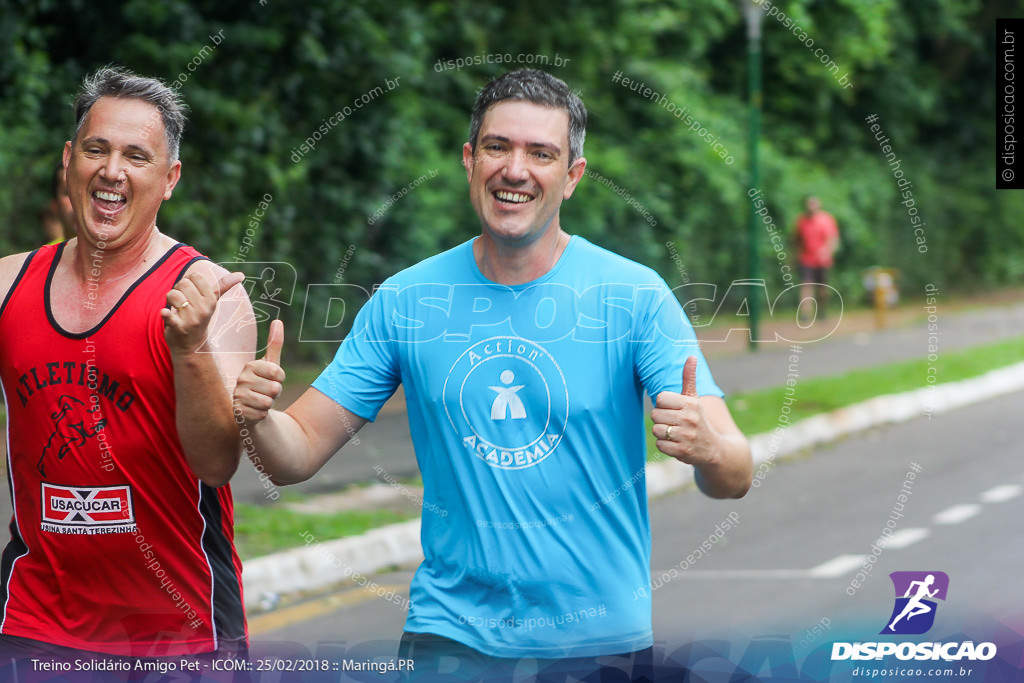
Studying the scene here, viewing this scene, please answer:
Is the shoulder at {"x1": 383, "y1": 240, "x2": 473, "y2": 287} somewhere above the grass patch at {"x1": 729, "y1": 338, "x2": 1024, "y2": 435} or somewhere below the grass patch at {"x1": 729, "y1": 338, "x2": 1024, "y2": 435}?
above

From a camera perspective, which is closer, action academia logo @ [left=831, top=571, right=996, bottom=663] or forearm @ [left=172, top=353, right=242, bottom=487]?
forearm @ [left=172, top=353, right=242, bottom=487]

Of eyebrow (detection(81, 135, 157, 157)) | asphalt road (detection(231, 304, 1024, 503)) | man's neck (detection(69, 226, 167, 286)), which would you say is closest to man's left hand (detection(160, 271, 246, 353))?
man's neck (detection(69, 226, 167, 286))

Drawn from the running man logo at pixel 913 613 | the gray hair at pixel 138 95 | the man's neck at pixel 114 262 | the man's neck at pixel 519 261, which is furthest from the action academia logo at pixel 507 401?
the running man logo at pixel 913 613

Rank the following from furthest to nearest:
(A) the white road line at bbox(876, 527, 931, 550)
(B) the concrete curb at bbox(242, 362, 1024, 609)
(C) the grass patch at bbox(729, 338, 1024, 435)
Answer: (C) the grass patch at bbox(729, 338, 1024, 435)
(A) the white road line at bbox(876, 527, 931, 550)
(B) the concrete curb at bbox(242, 362, 1024, 609)

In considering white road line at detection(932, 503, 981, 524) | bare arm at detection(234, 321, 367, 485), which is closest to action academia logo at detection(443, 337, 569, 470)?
bare arm at detection(234, 321, 367, 485)

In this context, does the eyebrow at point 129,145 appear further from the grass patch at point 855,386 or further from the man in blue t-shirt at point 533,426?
the grass patch at point 855,386

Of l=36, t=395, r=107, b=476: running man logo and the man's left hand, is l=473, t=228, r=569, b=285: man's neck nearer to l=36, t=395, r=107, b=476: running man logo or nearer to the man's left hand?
the man's left hand

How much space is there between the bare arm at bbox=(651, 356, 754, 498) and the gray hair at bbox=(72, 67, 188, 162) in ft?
4.33

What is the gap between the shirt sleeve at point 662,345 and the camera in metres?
2.67

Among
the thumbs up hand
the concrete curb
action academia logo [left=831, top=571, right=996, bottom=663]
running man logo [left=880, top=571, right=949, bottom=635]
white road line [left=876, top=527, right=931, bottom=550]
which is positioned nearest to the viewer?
the thumbs up hand

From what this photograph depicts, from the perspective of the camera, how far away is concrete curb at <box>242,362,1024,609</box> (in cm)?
589

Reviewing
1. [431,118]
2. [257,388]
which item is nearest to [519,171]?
[257,388]

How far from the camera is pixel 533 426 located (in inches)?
106

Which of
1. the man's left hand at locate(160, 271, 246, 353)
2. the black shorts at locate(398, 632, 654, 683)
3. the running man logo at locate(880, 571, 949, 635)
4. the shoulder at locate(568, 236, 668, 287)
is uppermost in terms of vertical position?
the shoulder at locate(568, 236, 668, 287)
